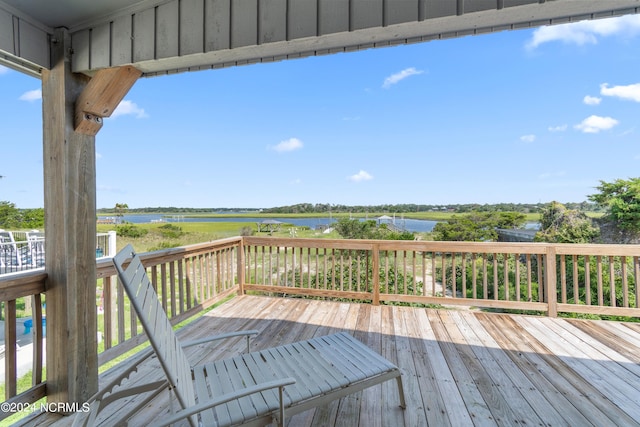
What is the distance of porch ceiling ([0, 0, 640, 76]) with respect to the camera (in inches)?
48.1

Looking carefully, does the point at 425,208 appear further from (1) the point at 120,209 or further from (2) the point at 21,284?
(1) the point at 120,209

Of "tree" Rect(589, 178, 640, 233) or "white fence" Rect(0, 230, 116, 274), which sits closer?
"tree" Rect(589, 178, 640, 233)

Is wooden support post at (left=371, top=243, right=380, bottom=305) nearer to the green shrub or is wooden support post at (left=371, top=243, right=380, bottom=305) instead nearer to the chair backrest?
the chair backrest


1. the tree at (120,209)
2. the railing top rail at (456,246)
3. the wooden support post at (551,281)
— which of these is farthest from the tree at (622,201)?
the tree at (120,209)

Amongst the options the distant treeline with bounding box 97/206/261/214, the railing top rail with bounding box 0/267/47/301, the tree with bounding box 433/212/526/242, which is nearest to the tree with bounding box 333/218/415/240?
the tree with bounding box 433/212/526/242

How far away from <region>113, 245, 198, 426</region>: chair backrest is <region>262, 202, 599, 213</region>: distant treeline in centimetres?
650

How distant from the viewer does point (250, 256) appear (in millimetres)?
4578

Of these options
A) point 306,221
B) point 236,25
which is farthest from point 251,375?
point 306,221

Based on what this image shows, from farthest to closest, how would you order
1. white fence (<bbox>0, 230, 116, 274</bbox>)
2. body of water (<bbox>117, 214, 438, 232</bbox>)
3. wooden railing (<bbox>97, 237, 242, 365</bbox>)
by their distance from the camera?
1. body of water (<bbox>117, 214, 438, 232</bbox>)
2. white fence (<bbox>0, 230, 116, 274</bbox>)
3. wooden railing (<bbox>97, 237, 242, 365</bbox>)

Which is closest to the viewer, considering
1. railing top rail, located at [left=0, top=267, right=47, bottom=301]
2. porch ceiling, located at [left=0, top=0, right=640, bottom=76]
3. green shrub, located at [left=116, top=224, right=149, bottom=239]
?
porch ceiling, located at [left=0, top=0, right=640, bottom=76]

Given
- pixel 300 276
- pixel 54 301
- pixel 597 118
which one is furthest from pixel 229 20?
pixel 597 118

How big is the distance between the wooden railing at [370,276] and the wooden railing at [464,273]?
13 mm

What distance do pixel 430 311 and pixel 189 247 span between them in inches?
128

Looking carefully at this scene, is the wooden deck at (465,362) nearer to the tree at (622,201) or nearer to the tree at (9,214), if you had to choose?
the tree at (622,201)
